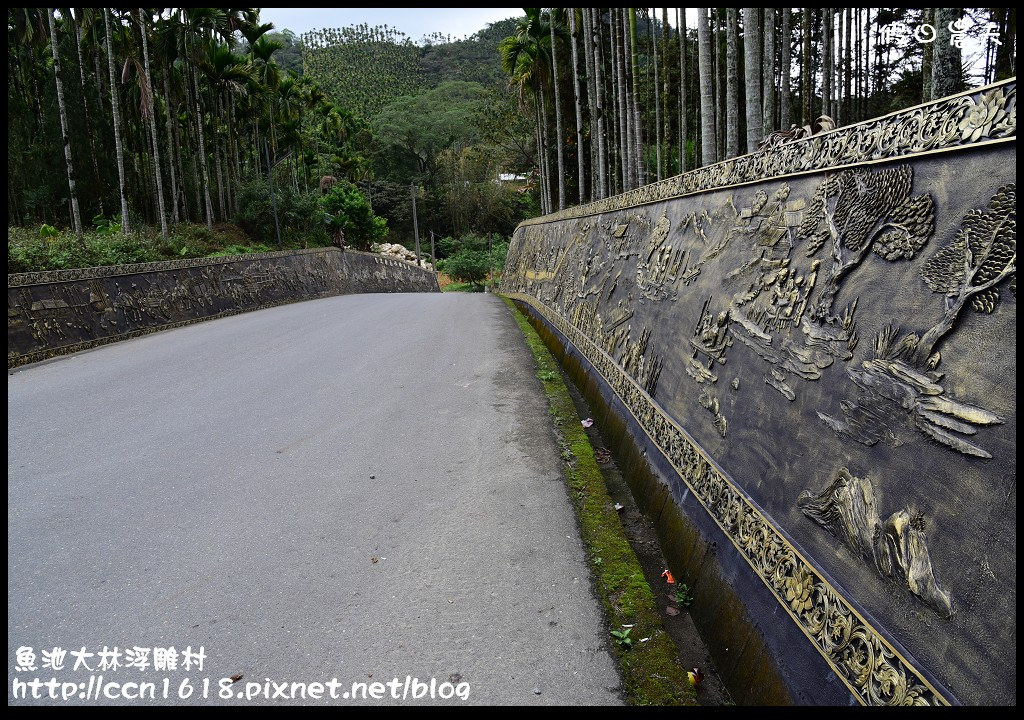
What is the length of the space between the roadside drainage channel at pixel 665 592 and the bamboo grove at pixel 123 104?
18012mm

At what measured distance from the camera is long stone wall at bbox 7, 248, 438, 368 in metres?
7.62

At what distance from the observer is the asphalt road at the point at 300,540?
2.21 metres

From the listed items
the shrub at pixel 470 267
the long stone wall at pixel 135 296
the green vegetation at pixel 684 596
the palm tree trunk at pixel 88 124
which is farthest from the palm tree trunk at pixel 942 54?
the shrub at pixel 470 267

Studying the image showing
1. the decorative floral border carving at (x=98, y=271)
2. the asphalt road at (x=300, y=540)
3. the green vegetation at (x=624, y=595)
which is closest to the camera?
the green vegetation at (x=624, y=595)

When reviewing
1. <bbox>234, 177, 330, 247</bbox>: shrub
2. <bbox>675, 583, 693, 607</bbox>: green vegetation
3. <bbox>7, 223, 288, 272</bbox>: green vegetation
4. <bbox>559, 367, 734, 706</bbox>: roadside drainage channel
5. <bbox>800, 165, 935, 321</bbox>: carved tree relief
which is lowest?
<bbox>559, 367, 734, 706</bbox>: roadside drainage channel

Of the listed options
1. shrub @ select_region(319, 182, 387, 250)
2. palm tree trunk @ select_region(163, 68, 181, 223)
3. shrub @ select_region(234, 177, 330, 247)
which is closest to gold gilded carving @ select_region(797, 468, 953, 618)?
palm tree trunk @ select_region(163, 68, 181, 223)

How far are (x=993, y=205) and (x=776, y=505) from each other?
3.65 feet

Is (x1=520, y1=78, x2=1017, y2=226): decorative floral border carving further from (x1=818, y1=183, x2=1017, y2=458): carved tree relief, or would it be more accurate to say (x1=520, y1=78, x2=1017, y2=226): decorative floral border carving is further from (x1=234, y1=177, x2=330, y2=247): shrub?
(x1=234, y1=177, x2=330, y2=247): shrub

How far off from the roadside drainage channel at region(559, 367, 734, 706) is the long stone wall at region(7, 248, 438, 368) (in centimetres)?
667

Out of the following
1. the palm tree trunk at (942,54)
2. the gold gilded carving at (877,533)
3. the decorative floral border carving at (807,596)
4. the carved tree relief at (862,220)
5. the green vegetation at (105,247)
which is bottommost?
the decorative floral border carving at (807,596)

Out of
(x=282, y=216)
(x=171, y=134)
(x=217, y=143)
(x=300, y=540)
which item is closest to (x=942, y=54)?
(x=300, y=540)

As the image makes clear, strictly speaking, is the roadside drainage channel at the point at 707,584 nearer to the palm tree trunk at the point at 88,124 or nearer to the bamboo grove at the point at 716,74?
the bamboo grove at the point at 716,74

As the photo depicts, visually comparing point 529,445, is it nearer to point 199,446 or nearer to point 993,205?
point 199,446

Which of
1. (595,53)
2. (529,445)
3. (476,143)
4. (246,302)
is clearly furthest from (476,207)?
(529,445)
